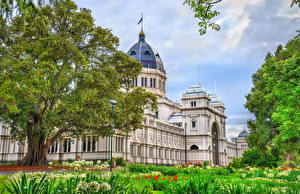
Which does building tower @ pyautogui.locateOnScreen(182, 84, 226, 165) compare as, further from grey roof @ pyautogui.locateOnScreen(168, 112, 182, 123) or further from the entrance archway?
grey roof @ pyautogui.locateOnScreen(168, 112, 182, 123)

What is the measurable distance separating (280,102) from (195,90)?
163 ft

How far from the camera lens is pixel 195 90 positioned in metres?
73.5

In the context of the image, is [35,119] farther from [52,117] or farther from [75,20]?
[75,20]

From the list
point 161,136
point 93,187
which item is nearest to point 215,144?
point 161,136

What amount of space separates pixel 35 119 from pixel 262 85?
104ft

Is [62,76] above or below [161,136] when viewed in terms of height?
above

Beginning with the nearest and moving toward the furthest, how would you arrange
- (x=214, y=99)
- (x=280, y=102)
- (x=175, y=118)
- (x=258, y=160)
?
1. (x=280, y=102)
2. (x=258, y=160)
3. (x=175, y=118)
4. (x=214, y=99)

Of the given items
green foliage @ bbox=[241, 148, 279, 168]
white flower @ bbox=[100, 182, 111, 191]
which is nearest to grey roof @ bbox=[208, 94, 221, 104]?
green foliage @ bbox=[241, 148, 279, 168]

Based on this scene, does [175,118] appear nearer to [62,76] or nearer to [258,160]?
[258,160]

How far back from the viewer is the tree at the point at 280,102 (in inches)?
873

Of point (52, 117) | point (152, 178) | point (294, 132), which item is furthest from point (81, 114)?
point (294, 132)

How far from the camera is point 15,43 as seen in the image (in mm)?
26141

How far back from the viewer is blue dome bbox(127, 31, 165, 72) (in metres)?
81.1

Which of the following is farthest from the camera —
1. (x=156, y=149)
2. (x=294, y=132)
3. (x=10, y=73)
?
(x=156, y=149)
